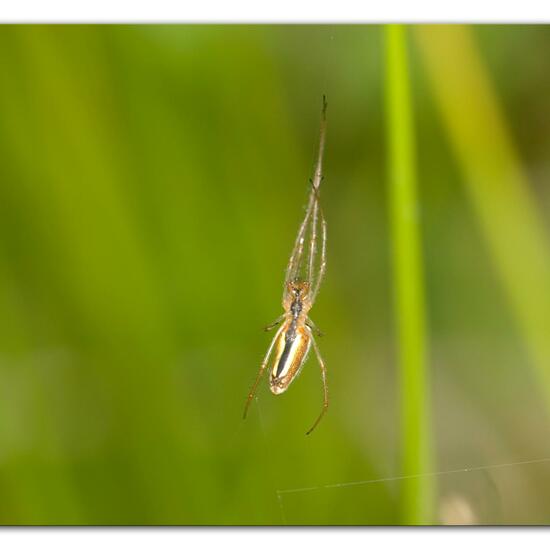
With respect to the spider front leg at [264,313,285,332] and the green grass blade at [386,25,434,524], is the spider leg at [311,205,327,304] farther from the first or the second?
the green grass blade at [386,25,434,524]

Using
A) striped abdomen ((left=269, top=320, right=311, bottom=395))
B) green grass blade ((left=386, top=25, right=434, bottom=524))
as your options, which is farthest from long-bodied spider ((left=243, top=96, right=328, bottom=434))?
green grass blade ((left=386, top=25, right=434, bottom=524))

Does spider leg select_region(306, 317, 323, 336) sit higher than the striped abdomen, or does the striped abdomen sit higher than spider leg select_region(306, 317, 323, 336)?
spider leg select_region(306, 317, 323, 336)

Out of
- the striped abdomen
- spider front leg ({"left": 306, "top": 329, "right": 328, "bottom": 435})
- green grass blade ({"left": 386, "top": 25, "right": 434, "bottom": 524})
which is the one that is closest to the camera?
green grass blade ({"left": 386, "top": 25, "right": 434, "bottom": 524})

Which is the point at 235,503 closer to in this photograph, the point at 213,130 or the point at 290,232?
the point at 290,232

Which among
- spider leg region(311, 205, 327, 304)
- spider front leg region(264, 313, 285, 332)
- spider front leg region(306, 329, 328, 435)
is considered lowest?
spider front leg region(306, 329, 328, 435)

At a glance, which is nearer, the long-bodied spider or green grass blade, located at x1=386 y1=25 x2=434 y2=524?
green grass blade, located at x1=386 y1=25 x2=434 y2=524

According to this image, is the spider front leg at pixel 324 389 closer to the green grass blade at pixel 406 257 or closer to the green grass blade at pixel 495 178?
the green grass blade at pixel 406 257

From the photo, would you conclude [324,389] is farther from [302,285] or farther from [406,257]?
[406,257]

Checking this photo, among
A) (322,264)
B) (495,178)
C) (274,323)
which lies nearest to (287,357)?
(274,323)

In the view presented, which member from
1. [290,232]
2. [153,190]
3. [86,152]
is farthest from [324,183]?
[86,152]
